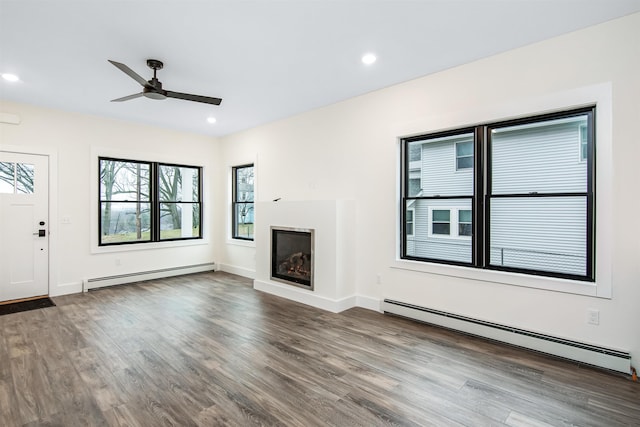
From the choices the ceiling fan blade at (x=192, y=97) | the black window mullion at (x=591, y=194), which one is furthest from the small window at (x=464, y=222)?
the ceiling fan blade at (x=192, y=97)

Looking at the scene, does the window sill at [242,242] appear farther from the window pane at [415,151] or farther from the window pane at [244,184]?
the window pane at [415,151]

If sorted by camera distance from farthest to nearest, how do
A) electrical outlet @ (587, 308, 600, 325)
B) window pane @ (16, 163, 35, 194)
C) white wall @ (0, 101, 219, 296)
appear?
white wall @ (0, 101, 219, 296) → window pane @ (16, 163, 35, 194) → electrical outlet @ (587, 308, 600, 325)

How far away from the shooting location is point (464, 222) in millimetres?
3658

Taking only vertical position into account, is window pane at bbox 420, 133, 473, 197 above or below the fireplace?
above

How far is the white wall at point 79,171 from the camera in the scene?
488 cm

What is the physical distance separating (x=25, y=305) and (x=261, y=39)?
493cm

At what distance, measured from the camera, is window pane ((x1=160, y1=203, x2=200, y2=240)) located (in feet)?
20.9

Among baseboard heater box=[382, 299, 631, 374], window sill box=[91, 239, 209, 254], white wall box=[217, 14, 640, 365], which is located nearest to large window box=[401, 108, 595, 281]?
white wall box=[217, 14, 640, 365]

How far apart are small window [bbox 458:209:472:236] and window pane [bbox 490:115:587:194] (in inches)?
14.8

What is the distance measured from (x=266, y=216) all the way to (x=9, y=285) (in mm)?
3884

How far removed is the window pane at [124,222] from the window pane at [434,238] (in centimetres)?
493

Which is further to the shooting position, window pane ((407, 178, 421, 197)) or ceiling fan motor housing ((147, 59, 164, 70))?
window pane ((407, 178, 421, 197))

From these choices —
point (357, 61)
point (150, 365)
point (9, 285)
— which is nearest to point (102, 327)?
point (150, 365)

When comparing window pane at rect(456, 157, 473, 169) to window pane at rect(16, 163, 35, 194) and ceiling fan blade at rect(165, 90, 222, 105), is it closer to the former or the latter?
ceiling fan blade at rect(165, 90, 222, 105)
